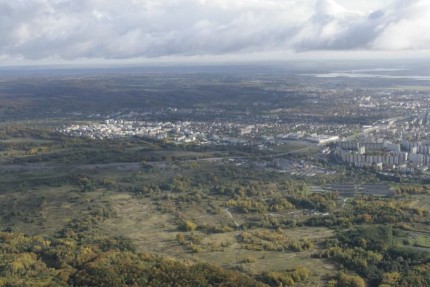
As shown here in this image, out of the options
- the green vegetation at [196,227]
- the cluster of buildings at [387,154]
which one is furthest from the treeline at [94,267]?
the cluster of buildings at [387,154]

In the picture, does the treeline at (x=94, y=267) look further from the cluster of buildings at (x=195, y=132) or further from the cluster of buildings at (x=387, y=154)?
the cluster of buildings at (x=195, y=132)

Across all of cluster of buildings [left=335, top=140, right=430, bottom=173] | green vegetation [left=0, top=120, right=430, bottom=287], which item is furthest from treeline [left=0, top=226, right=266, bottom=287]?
cluster of buildings [left=335, top=140, right=430, bottom=173]

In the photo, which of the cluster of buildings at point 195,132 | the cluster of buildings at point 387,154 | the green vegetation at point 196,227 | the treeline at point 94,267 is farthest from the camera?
the cluster of buildings at point 195,132

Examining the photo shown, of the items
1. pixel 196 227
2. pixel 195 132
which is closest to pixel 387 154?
pixel 196 227

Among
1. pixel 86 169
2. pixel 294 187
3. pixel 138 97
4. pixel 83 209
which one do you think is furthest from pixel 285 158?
pixel 138 97

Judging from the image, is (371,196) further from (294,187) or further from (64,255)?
(64,255)

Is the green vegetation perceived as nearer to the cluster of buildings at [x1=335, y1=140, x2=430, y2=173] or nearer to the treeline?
the treeline

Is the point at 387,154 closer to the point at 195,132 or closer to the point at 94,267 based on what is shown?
the point at 195,132

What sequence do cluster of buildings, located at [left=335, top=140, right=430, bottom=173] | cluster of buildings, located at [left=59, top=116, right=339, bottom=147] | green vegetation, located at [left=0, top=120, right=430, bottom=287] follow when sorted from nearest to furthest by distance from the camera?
green vegetation, located at [left=0, top=120, right=430, bottom=287] → cluster of buildings, located at [left=335, top=140, right=430, bottom=173] → cluster of buildings, located at [left=59, top=116, right=339, bottom=147]

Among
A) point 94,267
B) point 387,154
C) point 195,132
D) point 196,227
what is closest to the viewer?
point 94,267

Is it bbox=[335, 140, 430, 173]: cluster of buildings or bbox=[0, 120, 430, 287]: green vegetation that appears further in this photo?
bbox=[335, 140, 430, 173]: cluster of buildings

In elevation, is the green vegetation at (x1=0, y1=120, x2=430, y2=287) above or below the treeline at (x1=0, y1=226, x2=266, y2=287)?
below
